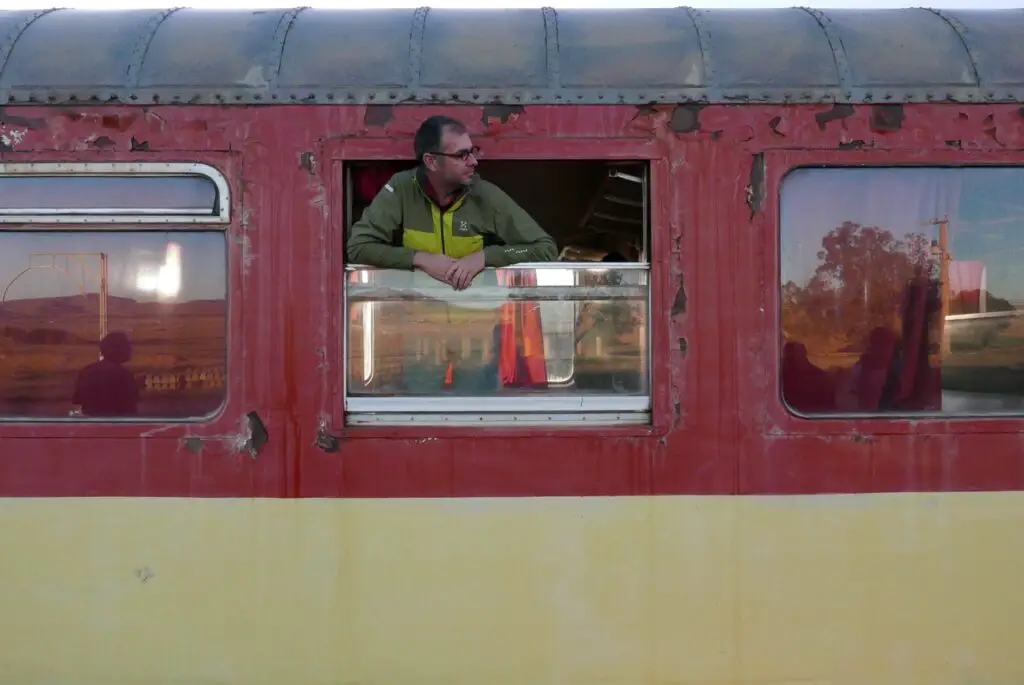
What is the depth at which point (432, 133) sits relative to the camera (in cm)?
294

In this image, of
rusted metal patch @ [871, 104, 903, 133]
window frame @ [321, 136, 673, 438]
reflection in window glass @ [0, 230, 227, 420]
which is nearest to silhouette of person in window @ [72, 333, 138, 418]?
reflection in window glass @ [0, 230, 227, 420]

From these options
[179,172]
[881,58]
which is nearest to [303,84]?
[179,172]

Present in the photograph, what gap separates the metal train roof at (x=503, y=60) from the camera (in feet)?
9.91

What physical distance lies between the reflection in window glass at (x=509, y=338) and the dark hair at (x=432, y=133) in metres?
0.44

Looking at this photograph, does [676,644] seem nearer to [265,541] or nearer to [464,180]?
[265,541]

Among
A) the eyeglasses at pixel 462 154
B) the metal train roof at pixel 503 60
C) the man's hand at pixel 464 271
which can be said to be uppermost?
the metal train roof at pixel 503 60

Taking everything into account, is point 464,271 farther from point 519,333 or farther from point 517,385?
point 517,385

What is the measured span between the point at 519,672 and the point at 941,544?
157 cm

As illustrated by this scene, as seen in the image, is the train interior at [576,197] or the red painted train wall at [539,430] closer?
the red painted train wall at [539,430]

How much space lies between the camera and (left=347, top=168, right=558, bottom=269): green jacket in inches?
118

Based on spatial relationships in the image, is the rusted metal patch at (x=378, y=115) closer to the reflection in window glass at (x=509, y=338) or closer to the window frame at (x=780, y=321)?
the reflection in window glass at (x=509, y=338)

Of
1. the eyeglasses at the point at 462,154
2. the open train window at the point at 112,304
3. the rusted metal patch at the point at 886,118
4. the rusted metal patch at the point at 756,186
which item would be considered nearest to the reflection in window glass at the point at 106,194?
the open train window at the point at 112,304

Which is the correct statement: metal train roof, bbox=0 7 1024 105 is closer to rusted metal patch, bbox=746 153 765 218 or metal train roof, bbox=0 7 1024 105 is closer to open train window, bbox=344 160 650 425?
rusted metal patch, bbox=746 153 765 218

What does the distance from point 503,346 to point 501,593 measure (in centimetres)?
87
